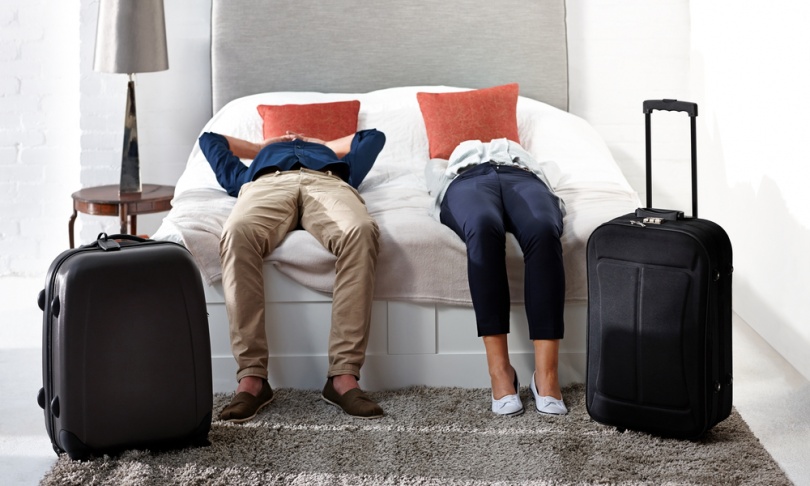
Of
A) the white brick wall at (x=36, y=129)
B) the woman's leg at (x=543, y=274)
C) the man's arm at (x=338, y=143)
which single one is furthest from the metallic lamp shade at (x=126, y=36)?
the woman's leg at (x=543, y=274)

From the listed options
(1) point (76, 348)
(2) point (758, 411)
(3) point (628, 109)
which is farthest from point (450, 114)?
(1) point (76, 348)

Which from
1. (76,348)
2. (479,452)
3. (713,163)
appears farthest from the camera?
(713,163)

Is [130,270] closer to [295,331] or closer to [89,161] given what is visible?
[295,331]

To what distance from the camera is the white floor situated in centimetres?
226

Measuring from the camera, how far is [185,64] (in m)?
4.16

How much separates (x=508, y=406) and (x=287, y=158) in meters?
1.11

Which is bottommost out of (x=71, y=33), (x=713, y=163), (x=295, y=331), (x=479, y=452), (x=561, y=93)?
(x=479, y=452)

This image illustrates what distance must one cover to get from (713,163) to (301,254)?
2070 millimetres

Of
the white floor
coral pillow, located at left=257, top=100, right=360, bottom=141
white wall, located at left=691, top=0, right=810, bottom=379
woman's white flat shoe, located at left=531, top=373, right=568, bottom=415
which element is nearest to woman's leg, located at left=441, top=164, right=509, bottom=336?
woman's white flat shoe, located at left=531, top=373, right=568, bottom=415

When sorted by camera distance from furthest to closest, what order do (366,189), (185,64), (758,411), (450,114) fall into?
(185,64) < (450,114) < (366,189) < (758,411)

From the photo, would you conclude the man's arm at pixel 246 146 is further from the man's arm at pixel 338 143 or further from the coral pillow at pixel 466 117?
the coral pillow at pixel 466 117

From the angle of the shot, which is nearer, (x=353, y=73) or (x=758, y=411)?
(x=758, y=411)

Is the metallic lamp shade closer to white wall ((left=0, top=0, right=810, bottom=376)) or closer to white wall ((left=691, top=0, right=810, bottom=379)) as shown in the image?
white wall ((left=0, top=0, right=810, bottom=376))

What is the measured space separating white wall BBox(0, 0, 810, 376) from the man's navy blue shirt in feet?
3.73
